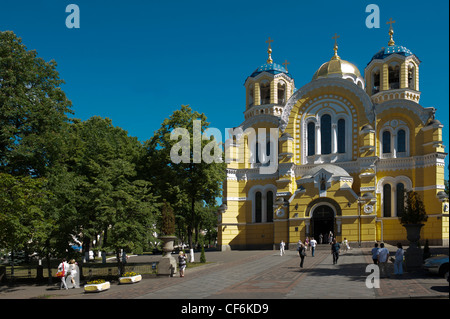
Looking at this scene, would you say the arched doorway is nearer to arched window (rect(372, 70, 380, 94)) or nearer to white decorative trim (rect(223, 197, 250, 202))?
white decorative trim (rect(223, 197, 250, 202))

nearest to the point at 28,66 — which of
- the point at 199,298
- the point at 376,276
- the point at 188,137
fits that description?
the point at 188,137

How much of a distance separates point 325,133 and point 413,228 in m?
25.7

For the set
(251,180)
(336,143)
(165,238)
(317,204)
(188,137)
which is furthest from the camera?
(251,180)

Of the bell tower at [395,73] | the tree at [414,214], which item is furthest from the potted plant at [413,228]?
the bell tower at [395,73]

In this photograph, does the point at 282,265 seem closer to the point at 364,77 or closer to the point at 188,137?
the point at 188,137

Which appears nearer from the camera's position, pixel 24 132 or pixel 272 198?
pixel 24 132

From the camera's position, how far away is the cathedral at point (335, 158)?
143 ft

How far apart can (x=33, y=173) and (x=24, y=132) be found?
3.07 metres

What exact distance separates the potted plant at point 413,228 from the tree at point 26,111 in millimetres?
21604

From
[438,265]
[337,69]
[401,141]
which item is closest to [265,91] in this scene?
[337,69]

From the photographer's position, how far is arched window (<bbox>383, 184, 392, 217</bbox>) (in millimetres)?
45406

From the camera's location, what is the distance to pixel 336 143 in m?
47.4

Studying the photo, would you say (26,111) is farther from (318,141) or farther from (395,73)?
(395,73)

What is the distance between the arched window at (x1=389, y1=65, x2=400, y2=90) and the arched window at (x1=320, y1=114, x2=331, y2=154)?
7.56 metres
